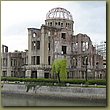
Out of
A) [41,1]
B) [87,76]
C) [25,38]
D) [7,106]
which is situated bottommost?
[7,106]

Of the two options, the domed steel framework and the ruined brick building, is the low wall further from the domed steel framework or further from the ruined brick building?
the domed steel framework

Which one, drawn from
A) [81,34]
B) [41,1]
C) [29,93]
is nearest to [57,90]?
[29,93]

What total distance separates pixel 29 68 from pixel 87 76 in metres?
0.87

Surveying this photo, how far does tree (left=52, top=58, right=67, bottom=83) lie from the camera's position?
677cm

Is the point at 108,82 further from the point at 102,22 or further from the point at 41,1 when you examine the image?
the point at 41,1

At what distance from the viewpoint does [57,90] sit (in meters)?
6.76

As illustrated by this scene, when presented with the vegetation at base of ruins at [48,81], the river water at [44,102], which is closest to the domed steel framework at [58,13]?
the vegetation at base of ruins at [48,81]

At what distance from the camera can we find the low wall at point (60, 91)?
6635 millimetres

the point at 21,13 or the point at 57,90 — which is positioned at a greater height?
the point at 21,13

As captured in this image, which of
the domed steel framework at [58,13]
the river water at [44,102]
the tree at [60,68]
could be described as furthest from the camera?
the tree at [60,68]

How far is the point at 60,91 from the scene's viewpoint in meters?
6.74

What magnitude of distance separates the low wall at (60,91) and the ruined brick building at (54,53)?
0.59ft

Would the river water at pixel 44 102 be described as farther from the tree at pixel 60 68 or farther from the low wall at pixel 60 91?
the tree at pixel 60 68

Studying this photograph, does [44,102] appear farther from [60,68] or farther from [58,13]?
[58,13]
